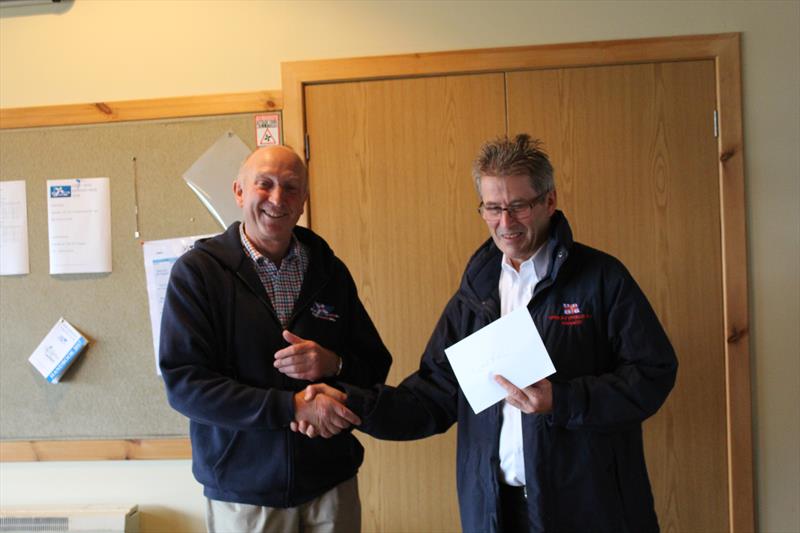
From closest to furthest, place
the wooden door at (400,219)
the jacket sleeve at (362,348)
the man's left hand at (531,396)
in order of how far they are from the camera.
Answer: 1. the man's left hand at (531,396)
2. the jacket sleeve at (362,348)
3. the wooden door at (400,219)

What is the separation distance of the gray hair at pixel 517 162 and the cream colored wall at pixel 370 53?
3.44 feet

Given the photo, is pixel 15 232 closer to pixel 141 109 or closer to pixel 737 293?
pixel 141 109

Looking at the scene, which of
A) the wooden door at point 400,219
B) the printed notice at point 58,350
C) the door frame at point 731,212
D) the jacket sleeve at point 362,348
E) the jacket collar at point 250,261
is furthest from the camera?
the printed notice at point 58,350

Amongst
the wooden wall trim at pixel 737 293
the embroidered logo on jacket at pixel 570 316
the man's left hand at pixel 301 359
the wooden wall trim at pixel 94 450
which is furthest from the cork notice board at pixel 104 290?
the wooden wall trim at pixel 737 293

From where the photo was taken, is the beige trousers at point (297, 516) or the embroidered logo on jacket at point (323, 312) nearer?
the beige trousers at point (297, 516)

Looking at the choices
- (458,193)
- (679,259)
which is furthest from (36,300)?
(679,259)

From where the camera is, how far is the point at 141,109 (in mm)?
2635

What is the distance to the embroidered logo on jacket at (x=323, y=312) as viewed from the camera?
1765 mm

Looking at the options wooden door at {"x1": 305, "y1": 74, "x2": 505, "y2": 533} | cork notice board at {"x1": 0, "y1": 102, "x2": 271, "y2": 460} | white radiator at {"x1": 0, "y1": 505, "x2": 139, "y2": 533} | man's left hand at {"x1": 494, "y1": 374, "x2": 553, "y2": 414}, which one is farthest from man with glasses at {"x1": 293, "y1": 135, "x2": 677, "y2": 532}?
white radiator at {"x1": 0, "y1": 505, "x2": 139, "y2": 533}

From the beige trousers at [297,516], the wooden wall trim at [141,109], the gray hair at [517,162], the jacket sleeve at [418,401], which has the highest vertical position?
the wooden wall trim at [141,109]

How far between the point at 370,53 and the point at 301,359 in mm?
1403

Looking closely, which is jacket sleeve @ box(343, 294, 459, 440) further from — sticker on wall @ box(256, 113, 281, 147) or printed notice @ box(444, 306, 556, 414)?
sticker on wall @ box(256, 113, 281, 147)

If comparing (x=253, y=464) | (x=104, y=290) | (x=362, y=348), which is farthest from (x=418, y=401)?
(x=104, y=290)

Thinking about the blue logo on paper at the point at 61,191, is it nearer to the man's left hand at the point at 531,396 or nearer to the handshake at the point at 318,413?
the handshake at the point at 318,413
